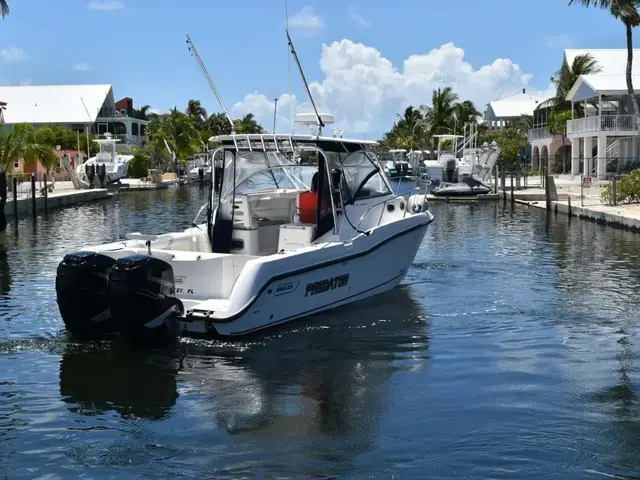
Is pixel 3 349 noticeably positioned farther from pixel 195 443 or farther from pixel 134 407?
pixel 195 443

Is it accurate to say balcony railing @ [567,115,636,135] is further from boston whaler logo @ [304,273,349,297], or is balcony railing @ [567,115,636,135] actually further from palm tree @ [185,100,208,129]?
palm tree @ [185,100,208,129]

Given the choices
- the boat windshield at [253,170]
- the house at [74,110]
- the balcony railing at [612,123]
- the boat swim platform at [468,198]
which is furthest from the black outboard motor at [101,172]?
the boat windshield at [253,170]

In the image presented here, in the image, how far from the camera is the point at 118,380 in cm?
1048

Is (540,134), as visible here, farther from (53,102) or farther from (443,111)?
(53,102)

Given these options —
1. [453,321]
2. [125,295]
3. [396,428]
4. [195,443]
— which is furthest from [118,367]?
[453,321]

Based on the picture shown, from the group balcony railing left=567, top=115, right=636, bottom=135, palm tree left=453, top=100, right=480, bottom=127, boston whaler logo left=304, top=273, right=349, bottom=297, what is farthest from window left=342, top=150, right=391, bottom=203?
palm tree left=453, top=100, right=480, bottom=127

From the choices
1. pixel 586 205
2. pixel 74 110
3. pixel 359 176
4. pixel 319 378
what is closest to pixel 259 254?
pixel 359 176

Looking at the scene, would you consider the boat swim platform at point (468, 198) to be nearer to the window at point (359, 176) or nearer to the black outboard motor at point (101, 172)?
the black outboard motor at point (101, 172)

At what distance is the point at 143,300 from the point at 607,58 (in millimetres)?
61940

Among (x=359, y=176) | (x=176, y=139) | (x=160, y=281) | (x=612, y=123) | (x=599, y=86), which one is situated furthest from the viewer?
(x=176, y=139)

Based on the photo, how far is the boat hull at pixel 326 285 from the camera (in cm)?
1158

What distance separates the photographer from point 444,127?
277 feet

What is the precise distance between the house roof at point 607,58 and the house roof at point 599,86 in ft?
26.9

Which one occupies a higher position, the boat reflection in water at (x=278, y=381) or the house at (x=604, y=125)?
the house at (x=604, y=125)
